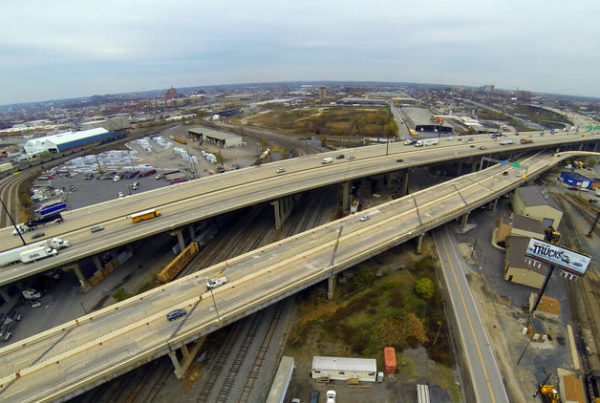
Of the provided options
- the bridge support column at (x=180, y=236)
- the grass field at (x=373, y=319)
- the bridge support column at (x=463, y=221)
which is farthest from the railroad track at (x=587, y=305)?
the bridge support column at (x=180, y=236)

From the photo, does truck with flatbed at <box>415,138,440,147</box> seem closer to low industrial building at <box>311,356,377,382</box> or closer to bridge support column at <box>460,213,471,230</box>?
bridge support column at <box>460,213,471,230</box>

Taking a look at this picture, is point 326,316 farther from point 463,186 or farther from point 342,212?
point 463,186

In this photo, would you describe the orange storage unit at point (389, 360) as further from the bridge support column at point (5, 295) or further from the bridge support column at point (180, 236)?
the bridge support column at point (5, 295)

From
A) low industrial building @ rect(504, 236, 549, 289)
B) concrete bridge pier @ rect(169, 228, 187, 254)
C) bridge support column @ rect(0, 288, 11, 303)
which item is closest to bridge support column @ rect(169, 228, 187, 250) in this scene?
concrete bridge pier @ rect(169, 228, 187, 254)

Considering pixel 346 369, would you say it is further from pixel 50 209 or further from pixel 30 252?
pixel 50 209

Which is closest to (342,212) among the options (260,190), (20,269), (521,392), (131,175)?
(260,190)
